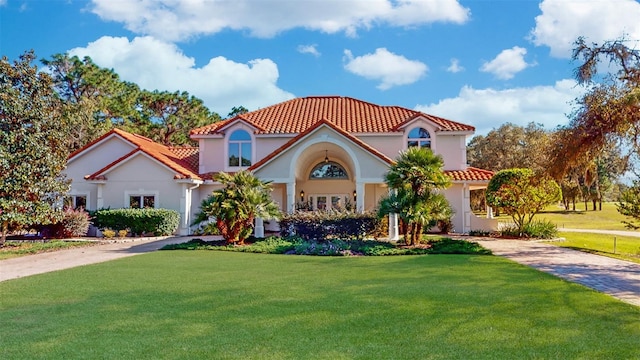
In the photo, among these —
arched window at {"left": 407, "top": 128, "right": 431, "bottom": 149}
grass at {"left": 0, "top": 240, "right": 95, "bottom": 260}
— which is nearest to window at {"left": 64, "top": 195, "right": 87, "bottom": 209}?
grass at {"left": 0, "top": 240, "right": 95, "bottom": 260}

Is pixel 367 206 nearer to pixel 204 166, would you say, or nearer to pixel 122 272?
pixel 204 166

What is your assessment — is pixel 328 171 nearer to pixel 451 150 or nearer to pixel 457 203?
pixel 451 150

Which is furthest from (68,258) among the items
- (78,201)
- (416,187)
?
(416,187)

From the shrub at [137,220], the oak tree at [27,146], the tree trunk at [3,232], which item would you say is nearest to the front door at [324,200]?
the shrub at [137,220]

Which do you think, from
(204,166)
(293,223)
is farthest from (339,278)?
(204,166)

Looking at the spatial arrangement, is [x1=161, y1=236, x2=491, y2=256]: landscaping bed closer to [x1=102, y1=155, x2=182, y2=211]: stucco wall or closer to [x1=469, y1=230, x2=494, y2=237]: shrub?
[x1=469, y1=230, x2=494, y2=237]: shrub

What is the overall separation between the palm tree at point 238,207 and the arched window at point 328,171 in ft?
31.6

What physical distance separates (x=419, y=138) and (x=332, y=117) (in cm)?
633

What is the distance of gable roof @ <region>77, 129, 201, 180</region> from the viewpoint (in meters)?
27.3

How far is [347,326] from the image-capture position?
714cm

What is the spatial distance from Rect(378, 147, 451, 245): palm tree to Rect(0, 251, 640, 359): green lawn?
6631 millimetres

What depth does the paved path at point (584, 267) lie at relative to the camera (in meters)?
10.3

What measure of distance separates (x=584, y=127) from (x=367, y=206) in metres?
13.6

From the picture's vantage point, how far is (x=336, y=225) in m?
21.1
